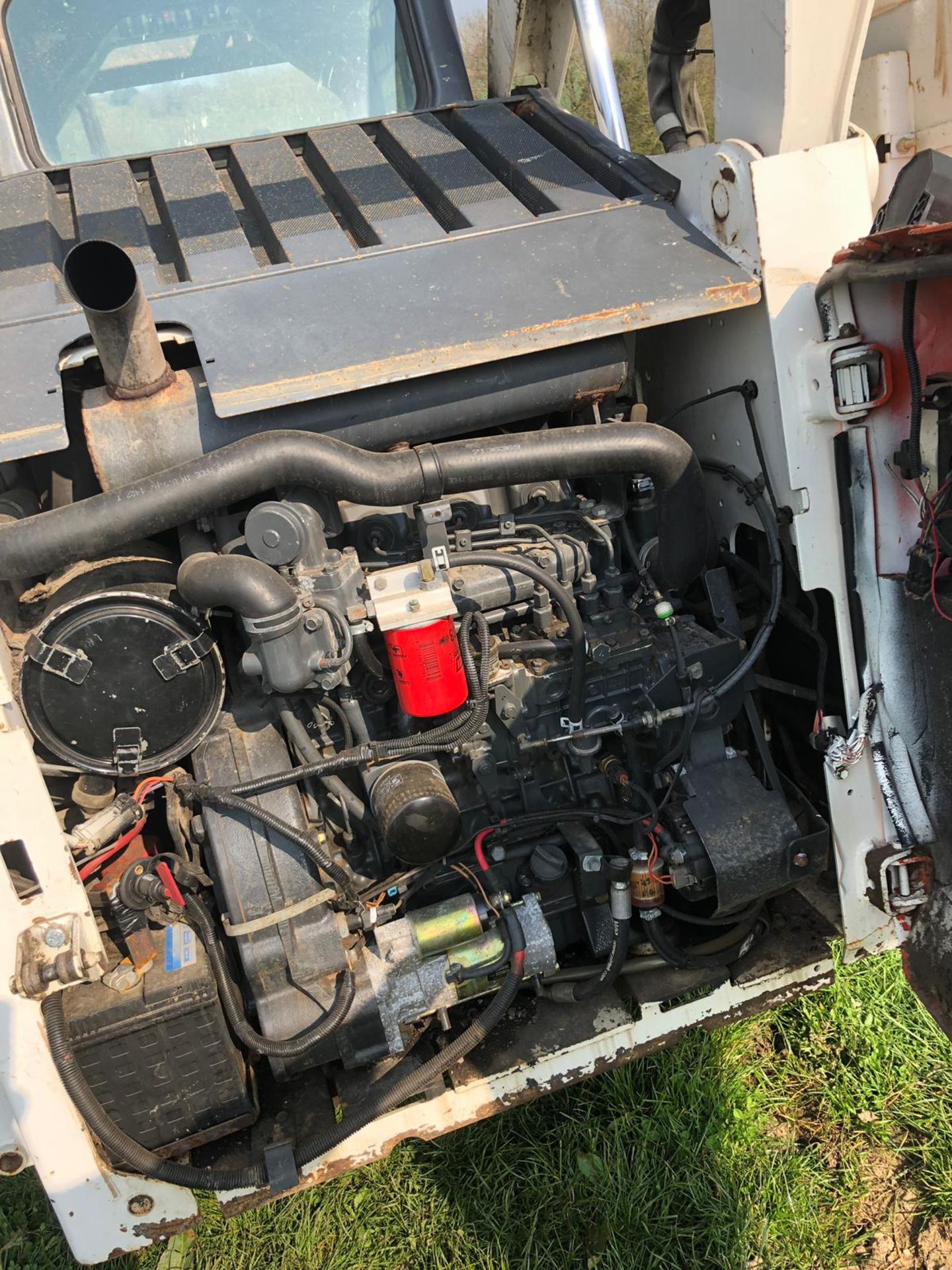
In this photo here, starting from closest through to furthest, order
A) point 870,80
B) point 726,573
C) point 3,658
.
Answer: point 3,658, point 726,573, point 870,80

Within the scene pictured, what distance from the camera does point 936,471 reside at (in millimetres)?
1664

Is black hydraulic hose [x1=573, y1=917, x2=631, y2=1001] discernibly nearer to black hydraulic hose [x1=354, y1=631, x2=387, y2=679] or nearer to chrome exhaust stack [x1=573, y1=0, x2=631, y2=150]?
black hydraulic hose [x1=354, y1=631, x2=387, y2=679]

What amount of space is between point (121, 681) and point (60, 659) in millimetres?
115

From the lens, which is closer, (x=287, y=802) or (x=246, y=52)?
(x=287, y=802)

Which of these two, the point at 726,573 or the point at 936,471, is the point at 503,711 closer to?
the point at 726,573

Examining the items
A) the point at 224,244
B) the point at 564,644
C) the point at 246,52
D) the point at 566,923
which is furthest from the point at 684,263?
the point at 246,52

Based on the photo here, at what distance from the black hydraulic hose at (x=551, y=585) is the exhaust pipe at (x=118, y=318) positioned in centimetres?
67

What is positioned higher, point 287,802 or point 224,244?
point 224,244

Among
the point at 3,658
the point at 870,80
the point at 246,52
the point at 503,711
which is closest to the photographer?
the point at 3,658

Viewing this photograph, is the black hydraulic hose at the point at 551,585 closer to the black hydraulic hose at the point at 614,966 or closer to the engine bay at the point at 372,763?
the engine bay at the point at 372,763

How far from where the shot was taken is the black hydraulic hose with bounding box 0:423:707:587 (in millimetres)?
1592

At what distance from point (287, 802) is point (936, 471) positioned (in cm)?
139

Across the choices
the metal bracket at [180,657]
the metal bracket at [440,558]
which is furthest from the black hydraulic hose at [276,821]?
the metal bracket at [440,558]

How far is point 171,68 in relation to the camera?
2.65m
